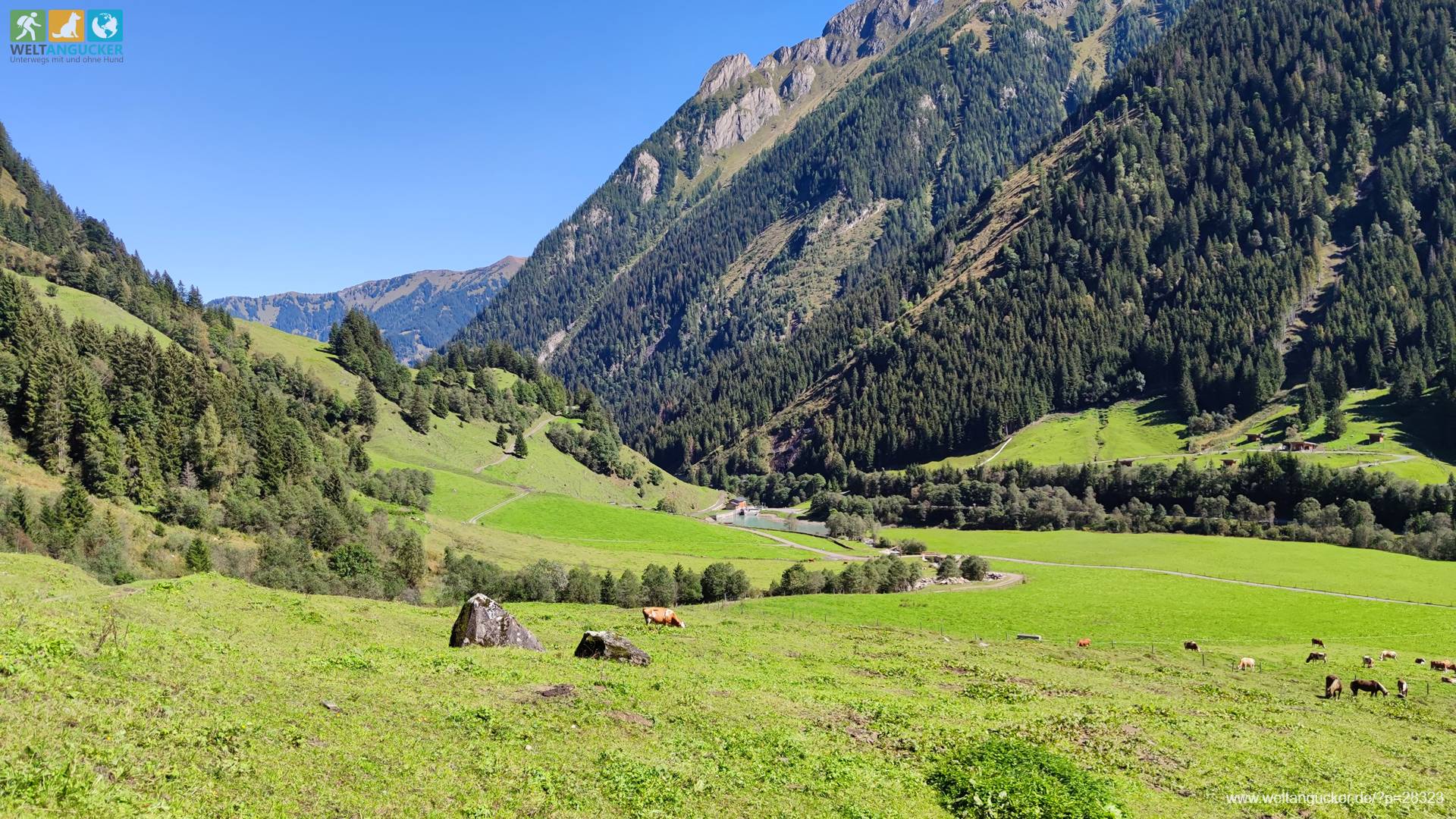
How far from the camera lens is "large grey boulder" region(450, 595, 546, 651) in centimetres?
3750

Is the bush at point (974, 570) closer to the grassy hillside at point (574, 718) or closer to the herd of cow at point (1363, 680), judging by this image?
the herd of cow at point (1363, 680)

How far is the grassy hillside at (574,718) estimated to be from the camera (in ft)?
57.5

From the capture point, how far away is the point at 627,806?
62.7ft

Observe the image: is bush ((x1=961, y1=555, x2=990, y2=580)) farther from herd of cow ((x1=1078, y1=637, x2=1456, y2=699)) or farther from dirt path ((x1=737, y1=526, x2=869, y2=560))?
herd of cow ((x1=1078, y1=637, x2=1456, y2=699))

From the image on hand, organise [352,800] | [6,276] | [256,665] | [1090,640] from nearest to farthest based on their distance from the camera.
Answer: [352,800] → [256,665] → [1090,640] → [6,276]

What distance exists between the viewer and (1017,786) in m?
23.1

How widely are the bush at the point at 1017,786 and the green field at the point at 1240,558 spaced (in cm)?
9572

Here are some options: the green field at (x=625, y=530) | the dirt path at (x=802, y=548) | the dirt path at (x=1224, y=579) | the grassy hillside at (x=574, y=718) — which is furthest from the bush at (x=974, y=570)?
the grassy hillside at (x=574, y=718)

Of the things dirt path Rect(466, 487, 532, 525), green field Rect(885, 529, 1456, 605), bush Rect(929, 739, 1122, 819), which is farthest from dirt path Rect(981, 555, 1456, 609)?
dirt path Rect(466, 487, 532, 525)

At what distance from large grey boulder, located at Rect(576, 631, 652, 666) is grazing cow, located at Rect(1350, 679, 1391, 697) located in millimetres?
44014

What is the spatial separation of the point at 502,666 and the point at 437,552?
76.4 m

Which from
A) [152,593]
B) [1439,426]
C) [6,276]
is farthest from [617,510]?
[1439,426]

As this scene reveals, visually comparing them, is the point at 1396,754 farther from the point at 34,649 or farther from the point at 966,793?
the point at 34,649

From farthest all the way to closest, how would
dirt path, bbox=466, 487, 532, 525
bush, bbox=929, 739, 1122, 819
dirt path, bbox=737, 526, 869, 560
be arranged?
dirt path, bbox=737, 526, 869, 560
dirt path, bbox=466, 487, 532, 525
bush, bbox=929, 739, 1122, 819
